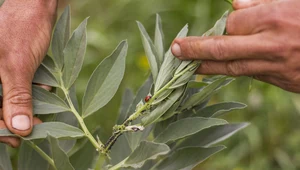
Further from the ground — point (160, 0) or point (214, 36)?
point (214, 36)

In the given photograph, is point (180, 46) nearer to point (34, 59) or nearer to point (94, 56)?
point (34, 59)

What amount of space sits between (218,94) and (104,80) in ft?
4.57

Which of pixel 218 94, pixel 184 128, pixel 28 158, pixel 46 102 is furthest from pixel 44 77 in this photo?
pixel 218 94

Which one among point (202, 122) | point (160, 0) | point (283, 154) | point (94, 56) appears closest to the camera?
point (202, 122)

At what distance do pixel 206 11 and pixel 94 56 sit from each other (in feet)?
1.92

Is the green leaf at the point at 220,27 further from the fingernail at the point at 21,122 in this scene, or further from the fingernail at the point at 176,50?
the fingernail at the point at 21,122

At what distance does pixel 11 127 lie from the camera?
2.93ft

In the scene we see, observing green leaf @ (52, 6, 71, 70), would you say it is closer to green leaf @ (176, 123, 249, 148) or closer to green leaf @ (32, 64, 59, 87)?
green leaf @ (32, 64, 59, 87)

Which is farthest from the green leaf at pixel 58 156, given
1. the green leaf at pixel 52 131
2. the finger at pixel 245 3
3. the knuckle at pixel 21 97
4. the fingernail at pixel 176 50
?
the finger at pixel 245 3

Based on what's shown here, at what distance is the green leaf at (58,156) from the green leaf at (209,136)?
0.26 metres

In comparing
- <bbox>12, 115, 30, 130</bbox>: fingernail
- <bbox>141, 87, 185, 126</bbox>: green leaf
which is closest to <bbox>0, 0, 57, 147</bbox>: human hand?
<bbox>12, 115, 30, 130</bbox>: fingernail

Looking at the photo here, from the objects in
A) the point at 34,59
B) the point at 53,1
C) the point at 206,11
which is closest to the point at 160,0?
the point at 206,11

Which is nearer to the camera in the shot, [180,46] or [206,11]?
[180,46]

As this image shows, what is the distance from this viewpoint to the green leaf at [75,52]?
940 mm
